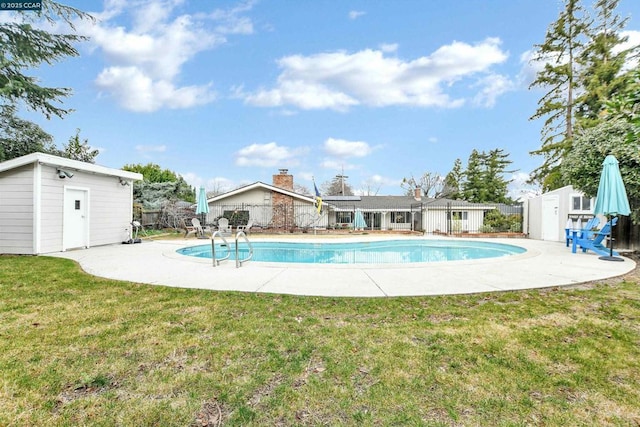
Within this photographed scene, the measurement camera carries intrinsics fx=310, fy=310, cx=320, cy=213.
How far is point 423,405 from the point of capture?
7.34 ft

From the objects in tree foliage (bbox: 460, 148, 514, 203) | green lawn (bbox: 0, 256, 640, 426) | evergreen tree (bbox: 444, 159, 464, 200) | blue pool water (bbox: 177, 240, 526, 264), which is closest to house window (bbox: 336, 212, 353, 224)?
blue pool water (bbox: 177, 240, 526, 264)

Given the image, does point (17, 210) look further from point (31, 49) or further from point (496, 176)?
point (496, 176)

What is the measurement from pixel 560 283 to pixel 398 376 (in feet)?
16.1

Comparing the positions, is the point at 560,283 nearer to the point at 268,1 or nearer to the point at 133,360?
the point at 133,360

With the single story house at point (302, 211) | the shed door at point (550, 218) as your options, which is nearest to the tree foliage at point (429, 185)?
the single story house at point (302, 211)

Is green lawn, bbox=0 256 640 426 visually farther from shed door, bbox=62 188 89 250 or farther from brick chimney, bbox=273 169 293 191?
brick chimney, bbox=273 169 293 191

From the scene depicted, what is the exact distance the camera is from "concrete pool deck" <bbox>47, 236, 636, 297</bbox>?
17.6 feet

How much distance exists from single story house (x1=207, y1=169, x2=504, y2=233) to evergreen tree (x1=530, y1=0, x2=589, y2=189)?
5822 millimetres

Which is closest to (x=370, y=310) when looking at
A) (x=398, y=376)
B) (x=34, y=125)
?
(x=398, y=376)

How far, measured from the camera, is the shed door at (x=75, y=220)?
1070 cm

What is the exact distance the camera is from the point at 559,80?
70.4 ft

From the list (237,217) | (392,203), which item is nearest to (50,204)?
(237,217)

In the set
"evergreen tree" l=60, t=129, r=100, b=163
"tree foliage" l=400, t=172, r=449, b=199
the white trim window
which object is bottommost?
the white trim window

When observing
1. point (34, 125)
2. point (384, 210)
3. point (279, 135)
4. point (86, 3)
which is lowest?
point (384, 210)
